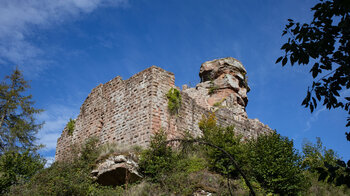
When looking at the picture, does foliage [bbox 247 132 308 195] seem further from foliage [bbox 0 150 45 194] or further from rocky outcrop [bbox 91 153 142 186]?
foliage [bbox 0 150 45 194]

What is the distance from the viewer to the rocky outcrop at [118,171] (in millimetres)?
10656

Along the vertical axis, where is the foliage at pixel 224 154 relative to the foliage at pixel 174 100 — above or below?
below

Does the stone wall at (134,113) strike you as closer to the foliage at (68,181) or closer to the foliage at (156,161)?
the foliage at (156,161)

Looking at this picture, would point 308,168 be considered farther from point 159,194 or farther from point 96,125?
point 96,125

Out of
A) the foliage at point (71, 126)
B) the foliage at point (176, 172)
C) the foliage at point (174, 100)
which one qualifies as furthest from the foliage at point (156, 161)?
the foliage at point (71, 126)

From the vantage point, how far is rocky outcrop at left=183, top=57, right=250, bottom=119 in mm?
25172

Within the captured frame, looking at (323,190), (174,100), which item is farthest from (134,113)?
(323,190)

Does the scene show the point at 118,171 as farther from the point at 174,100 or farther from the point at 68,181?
the point at 174,100

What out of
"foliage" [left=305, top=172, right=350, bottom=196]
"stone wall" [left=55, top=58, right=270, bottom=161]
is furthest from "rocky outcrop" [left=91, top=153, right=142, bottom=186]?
"foliage" [left=305, top=172, right=350, bottom=196]

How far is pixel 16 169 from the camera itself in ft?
40.3

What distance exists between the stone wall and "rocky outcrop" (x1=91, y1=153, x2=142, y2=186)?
60.9 inches

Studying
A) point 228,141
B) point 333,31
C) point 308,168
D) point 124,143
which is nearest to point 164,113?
point 124,143

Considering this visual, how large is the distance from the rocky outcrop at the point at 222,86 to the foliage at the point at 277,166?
12.1 m

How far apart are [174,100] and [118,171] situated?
4.37 m
